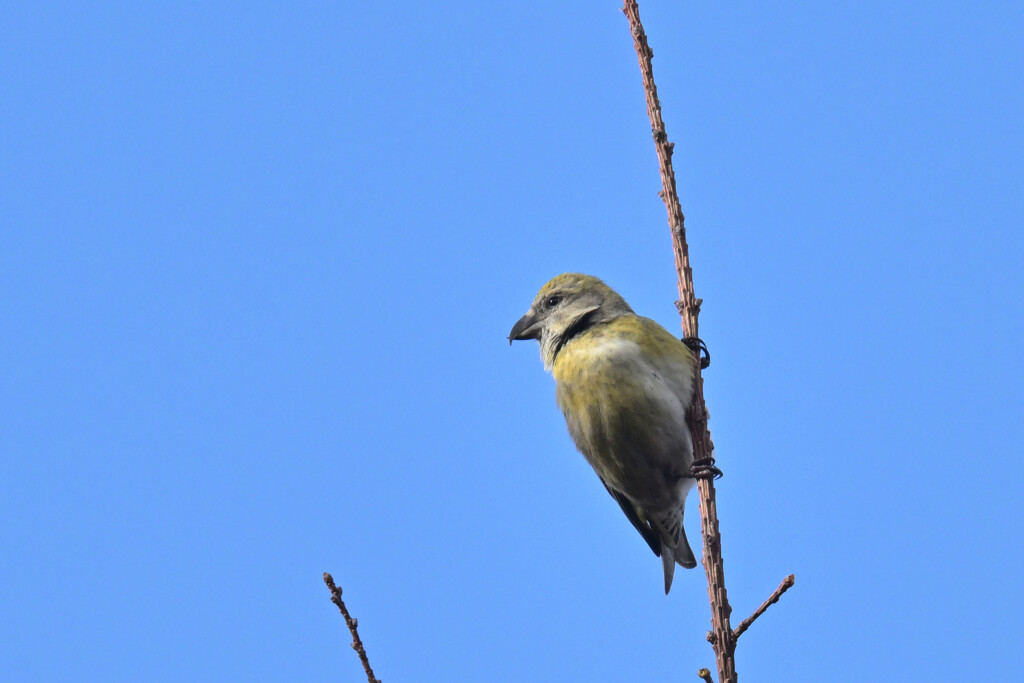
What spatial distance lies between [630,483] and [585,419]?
0.51m

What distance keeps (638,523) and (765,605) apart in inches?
136

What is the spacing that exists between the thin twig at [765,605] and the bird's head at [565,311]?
2902mm

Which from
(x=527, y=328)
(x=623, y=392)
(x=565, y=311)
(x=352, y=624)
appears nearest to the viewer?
(x=352, y=624)

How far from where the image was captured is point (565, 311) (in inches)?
223

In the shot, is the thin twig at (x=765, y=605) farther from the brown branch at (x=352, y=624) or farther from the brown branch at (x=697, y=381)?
the brown branch at (x=352, y=624)

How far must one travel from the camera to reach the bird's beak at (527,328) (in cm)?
586

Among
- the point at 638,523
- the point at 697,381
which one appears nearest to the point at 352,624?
the point at 697,381

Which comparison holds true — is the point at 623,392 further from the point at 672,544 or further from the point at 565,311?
the point at 672,544

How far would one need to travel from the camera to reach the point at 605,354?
5.03m

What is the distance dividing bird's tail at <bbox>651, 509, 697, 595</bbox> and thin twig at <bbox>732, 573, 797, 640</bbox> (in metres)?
3.08

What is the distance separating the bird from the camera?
16.1 feet

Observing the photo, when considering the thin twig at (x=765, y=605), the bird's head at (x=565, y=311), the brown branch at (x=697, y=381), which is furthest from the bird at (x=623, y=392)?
the thin twig at (x=765, y=605)

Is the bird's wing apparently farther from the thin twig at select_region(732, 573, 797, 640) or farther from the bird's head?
the thin twig at select_region(732, 573, 797, 640)

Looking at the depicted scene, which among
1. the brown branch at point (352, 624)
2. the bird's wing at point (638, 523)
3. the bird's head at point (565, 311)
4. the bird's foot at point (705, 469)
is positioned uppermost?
the bird's head at point (565, 311)
